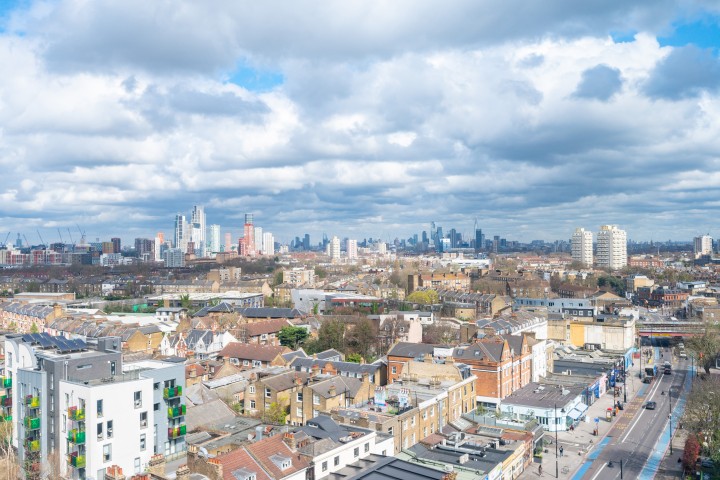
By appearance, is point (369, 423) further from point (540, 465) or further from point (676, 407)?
point (676, 407)

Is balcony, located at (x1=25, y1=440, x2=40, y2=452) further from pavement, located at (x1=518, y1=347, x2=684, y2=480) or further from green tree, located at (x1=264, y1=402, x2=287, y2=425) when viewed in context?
pavement, located at (x1=518, y1=347, x2=684, y2=480)

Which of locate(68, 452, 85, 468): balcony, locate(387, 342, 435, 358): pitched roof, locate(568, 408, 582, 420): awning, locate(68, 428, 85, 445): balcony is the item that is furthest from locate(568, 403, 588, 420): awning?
locate(68, 428, 85, 445): balcony

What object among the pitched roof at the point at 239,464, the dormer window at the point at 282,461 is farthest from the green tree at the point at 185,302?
the pitched roof at the point at 239,464

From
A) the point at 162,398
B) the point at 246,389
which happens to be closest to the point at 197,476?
the point at 162,398

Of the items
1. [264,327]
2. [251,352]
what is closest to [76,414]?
[251,352]

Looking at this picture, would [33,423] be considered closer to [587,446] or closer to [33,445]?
[33,445]

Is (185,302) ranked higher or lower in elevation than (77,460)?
higher

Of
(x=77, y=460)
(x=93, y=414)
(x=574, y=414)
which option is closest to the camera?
(x=77, y=460)
